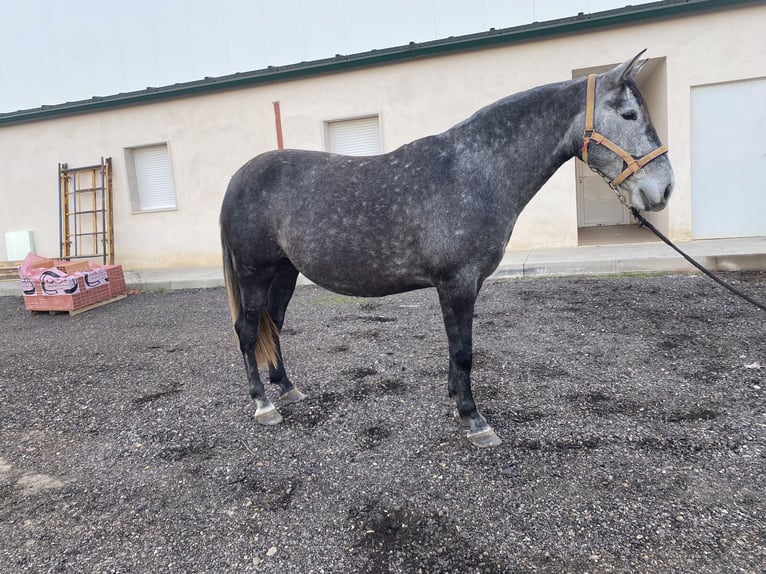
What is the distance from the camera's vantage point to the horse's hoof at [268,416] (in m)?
3.07

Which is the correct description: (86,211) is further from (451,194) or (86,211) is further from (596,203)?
(596,203)

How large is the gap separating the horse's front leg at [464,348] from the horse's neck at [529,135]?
636 millimetres

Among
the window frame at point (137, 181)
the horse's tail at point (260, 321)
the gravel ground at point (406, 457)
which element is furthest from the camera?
the window frame at point (137, 181)

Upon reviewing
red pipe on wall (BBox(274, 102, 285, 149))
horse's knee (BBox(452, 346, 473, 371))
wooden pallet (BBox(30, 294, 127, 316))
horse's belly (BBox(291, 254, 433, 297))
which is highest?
red pipe on wall (BBox(274, 102, 285, 149))

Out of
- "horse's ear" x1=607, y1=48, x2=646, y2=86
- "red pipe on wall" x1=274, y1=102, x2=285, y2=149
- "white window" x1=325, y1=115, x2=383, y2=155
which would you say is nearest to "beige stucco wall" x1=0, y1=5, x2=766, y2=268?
"red pipe on wall" x1=274, y1=102, x2=285, y2=149

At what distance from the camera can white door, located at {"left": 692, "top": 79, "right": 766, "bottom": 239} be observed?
25.7 ft

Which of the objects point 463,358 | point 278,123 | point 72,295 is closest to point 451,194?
point 463,358

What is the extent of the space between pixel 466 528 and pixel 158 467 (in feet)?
5.77

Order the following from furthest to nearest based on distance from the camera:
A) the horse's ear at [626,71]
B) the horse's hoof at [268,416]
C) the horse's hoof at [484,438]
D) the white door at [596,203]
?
the white door at [596,203] → the horse's hoof at [268,416] → the horse's hoof at [484,438] → the horse's ear at [626,71]

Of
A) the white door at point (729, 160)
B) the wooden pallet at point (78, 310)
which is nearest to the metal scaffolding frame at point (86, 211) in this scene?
the wooden pallet at point (78, 310)

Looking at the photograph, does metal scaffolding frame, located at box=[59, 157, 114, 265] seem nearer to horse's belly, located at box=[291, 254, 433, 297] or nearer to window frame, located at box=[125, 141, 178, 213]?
window frame, located at box=[125, 141, 178, 213]

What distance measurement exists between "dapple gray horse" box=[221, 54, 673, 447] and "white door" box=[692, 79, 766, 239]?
731 cm

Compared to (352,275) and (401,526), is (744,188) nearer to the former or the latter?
(352,275)

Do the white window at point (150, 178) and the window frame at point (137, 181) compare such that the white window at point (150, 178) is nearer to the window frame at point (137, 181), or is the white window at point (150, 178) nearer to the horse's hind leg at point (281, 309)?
the window frame at point (137, 181)
